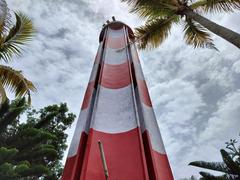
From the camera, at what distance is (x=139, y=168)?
587 cm

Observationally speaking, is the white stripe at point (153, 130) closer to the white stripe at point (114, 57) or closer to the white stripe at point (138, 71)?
the white stripe at point (138, 71)

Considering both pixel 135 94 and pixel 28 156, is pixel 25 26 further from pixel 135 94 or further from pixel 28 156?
pixel 28 156

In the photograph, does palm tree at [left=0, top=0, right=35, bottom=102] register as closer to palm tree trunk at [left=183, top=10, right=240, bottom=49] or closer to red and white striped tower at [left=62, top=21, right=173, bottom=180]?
red and white striped tower at [left=62, top=21, right=173, bottom=180]

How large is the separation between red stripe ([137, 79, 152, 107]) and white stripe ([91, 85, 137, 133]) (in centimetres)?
39

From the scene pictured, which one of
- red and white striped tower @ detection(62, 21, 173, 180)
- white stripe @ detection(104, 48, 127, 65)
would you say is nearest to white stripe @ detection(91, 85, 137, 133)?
red and white striped tower @ detection(62, 21, 173, 180)

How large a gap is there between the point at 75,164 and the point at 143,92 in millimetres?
3088

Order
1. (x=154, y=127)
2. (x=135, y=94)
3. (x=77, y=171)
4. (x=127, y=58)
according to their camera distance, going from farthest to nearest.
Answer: (x=127, y=58)
(x=135, y=94)
(x=154, y=127)
(x=77, y=171)

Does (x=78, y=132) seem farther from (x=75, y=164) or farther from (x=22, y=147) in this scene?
(x=22, y=147)

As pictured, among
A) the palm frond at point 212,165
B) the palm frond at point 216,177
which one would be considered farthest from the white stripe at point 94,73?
the palm frond at point 216,177

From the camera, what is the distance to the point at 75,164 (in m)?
6.53

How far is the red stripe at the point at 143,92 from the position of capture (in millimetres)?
8237

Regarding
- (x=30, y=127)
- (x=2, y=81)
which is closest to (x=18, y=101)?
(x=30, y=127)

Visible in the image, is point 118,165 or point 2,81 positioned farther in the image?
point 2,81

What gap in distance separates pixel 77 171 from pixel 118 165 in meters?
0.94
